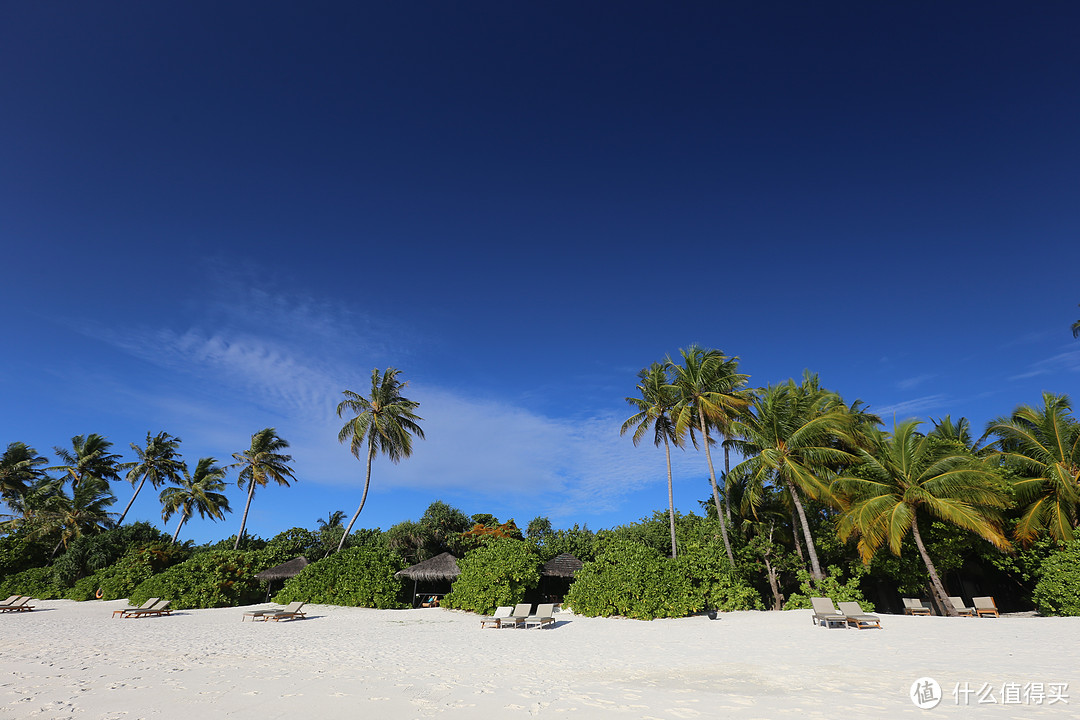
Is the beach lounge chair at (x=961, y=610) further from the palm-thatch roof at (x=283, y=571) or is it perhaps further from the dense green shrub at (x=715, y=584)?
the palm-thatch roof at (x=283, y=571)

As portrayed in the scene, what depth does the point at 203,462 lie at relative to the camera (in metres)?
35.3

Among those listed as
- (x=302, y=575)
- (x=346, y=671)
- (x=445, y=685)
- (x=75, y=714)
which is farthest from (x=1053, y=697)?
(x=302, y=575)

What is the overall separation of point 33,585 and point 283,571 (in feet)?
50.9

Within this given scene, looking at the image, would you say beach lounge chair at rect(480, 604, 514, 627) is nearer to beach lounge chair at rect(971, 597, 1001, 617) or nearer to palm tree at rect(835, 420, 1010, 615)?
palm tree at rect(835, 420, 1010, 615)

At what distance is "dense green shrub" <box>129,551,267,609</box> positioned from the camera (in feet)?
72.0

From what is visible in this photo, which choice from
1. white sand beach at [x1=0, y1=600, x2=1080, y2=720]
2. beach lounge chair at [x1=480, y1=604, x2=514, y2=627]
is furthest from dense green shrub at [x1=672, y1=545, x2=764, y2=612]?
beach lounge chair at [x1=480, y1=604, x2=514, y2=627]

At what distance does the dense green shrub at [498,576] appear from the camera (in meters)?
19.3

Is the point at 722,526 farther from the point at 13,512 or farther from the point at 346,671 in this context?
the point at 13,512

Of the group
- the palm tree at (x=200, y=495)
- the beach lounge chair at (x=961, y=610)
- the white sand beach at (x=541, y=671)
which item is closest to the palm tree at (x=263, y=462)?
the palm tree at (x=200, y=495)

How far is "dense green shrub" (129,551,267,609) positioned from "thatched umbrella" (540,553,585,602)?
14.6 metres

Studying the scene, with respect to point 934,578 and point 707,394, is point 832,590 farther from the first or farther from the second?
point 707,394

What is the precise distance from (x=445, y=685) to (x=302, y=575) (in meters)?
18.6

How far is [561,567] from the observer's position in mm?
22641

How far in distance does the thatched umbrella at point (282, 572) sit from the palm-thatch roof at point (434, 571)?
5294 mm
